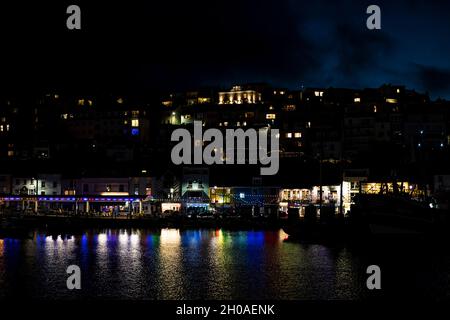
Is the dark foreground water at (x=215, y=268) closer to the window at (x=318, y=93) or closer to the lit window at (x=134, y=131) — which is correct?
the lit window at (x=134, y=131)

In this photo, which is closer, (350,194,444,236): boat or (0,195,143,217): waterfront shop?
(350,194,444,236): boat

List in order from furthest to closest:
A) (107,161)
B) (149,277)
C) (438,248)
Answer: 1. (107,161)
2. (438,248)
3. (149,277)

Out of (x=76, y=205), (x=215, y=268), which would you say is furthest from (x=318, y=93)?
(x=215, y=268)

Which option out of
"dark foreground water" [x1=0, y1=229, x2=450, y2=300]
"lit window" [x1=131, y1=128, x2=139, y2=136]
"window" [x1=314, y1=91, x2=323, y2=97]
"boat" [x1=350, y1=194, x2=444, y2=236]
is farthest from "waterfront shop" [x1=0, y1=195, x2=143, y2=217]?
"window" [x1=314, y1=91, x2=323, y2=97]

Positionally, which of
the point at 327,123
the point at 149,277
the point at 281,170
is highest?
the point at 327,123

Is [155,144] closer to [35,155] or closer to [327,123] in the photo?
[35,155]

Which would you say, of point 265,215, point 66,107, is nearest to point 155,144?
point 66,107

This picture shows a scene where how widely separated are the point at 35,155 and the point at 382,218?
61.7m

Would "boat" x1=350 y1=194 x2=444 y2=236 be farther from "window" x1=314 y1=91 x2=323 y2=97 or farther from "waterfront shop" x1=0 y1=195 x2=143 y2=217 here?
"window" x1=314 y1=91 x2=323 y2=97

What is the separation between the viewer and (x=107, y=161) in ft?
257

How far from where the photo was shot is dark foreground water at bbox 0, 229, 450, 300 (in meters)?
28.7

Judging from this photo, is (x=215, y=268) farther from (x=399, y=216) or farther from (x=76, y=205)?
(x=76, y=205)

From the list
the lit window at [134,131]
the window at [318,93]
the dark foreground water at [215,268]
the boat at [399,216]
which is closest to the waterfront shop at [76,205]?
the dark foreground water at [215,268]

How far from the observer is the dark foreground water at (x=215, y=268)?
28.7 metres
